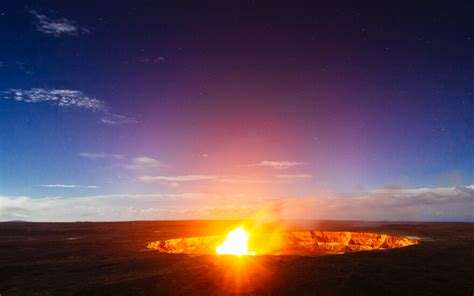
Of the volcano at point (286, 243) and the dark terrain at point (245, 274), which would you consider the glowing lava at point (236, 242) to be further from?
the dark terrain at point (245, 274)

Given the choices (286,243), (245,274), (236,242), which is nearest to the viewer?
(245,274)

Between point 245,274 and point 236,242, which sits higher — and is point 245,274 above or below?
above

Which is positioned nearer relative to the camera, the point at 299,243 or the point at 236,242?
the point at 236,242

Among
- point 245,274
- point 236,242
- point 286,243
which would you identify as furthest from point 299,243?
point 245,274

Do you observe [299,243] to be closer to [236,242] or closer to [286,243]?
[286,243]

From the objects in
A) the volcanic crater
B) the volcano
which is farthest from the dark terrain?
the volcano

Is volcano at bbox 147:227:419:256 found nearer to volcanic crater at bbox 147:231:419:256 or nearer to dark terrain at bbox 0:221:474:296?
volcanic crater at bbox 147:231:419:256

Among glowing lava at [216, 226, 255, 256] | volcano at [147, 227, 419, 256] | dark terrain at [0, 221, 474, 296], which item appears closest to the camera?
dark terrain at [0, 221, 474, 296]

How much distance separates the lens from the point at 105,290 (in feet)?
61.9

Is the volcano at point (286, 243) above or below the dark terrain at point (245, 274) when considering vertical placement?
below

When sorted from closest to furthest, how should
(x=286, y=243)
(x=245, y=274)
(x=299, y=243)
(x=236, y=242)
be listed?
(x=245, y=274), (x=236, y=242), (x=286, y=243), (x=299, y=243)

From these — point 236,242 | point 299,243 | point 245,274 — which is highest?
point 245,274

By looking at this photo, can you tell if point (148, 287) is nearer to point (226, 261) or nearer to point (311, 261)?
point (226, 261)

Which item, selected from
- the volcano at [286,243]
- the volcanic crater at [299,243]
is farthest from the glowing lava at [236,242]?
the volcanic crater at [299,243]
